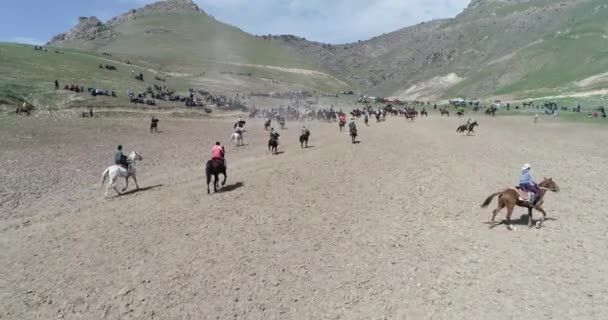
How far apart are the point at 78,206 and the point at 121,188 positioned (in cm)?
345

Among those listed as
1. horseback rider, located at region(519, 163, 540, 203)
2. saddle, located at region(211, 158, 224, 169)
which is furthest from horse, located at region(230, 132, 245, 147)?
horseback rider, located at region(519, 163, 540, 203)

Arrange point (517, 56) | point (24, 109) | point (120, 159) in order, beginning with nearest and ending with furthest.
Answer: point (120, 159)
point (24, 109)
point (517, 56)

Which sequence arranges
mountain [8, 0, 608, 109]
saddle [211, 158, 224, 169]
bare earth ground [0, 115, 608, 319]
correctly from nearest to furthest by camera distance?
1. bare earth ground [0, 115, 608, 319]
2. saddle [211, 158, 224, 169]
3. mountain [8, 0, 608, 109]

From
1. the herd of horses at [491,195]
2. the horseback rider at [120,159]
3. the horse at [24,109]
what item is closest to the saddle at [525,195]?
the herd of horses at [491,195]

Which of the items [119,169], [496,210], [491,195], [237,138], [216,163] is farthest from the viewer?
[237,138]

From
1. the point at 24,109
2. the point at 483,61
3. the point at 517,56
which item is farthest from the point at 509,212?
the point at 483,61

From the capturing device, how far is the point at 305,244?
1496cm

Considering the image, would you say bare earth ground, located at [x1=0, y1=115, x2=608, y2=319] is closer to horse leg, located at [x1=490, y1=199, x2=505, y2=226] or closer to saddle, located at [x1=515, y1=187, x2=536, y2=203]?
horse leg, located at [x1=490, y1=199, x2=505, y2=226]

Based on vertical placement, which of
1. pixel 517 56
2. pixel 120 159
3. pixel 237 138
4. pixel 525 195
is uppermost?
pixel 517 56

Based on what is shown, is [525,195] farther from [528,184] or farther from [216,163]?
[216,163]

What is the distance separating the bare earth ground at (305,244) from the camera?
37.3 feet

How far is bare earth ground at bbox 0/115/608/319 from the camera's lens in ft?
37.3

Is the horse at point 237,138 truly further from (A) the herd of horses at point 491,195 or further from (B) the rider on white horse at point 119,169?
(B) the rider on white horse at point 119,169

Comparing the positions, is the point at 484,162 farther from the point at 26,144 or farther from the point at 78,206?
the point at 26,144
